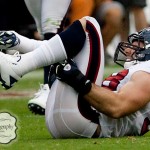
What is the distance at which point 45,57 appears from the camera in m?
5.88

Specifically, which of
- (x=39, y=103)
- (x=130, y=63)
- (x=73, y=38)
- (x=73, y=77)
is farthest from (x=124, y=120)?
(x=39, y=103)

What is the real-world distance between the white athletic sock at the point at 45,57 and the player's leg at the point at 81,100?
0.51 feet

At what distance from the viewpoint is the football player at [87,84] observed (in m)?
5.86

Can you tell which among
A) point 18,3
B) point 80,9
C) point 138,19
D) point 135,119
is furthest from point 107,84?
point 18,3

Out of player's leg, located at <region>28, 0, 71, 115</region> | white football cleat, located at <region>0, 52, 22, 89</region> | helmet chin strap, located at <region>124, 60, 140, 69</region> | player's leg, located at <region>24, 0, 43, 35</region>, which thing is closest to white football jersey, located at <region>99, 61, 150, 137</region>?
helmet chin strap, located at <region>124, 60, 140, 69</region>

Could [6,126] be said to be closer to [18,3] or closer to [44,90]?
[44,90]

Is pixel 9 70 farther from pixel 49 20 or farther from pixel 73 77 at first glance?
pixel 49 20

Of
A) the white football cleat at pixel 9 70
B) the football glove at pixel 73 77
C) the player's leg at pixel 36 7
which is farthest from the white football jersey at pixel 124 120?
the player's leg at pixel 36 7

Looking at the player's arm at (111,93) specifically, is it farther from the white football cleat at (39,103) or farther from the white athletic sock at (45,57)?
the white football cleat at (39,103)

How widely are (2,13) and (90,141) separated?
888 cm

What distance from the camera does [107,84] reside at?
6.15m

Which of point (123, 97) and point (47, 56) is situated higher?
point (47, 56)

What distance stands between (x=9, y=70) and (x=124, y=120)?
0.82m

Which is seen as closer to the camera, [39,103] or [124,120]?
[124,120]
